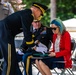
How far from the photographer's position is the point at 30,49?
7242 mm

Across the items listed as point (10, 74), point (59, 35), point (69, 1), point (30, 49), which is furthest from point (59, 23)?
point (69, 1)

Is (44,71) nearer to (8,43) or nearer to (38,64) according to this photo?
(38,64)

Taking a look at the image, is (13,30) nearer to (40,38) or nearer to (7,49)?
(7,49)

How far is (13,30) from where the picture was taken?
672 centimetres

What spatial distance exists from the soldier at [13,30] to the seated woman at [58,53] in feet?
1.43

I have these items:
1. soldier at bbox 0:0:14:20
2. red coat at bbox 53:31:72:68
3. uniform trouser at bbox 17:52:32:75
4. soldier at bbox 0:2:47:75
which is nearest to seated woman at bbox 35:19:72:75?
red coat at bbox 53:31:72:68

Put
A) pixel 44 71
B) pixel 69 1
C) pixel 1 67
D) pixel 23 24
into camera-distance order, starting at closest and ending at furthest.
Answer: pixel 23 24 → pixel 44 71 → pixel 1 67 → pixel 69 1

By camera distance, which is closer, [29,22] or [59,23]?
[29,22]

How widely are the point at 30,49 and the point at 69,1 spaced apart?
1716 centimetres

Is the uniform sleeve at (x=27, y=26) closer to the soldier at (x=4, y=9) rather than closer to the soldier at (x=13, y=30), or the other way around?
the soldier at (x=13, y=30)

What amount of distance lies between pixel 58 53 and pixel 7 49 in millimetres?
855

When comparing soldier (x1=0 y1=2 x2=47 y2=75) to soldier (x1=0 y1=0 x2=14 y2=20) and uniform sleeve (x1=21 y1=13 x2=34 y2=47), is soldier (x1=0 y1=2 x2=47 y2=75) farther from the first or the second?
soldier (x1=0 y1=0 x2=14 y2=20)

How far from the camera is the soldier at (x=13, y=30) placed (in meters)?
6.56

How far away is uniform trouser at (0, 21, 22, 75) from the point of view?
21.7ft
